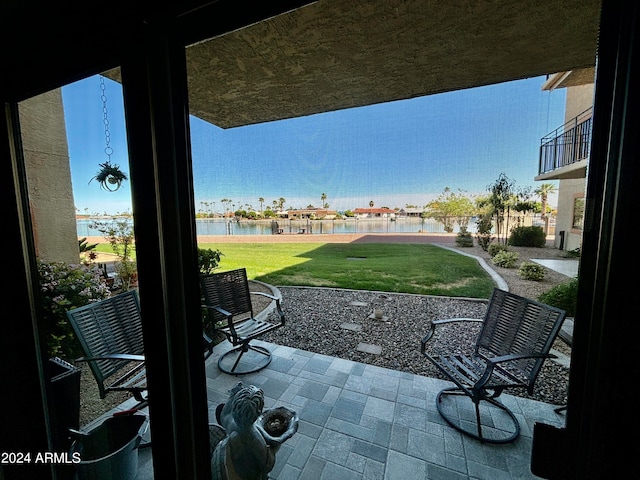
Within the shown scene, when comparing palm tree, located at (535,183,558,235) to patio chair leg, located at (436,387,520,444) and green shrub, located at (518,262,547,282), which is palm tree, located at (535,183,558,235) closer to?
green shrub, located at (518,262,547,282)

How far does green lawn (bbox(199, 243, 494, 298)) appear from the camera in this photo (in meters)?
2.18

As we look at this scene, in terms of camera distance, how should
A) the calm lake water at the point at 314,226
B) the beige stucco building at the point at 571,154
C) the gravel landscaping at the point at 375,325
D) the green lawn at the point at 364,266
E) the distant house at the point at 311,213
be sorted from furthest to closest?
the green lawn at the point at 364,266
the distant house at the point at 311,213
the gravel landscaping at the point at 375,325
the calm lake water at the point at 314,226
the beige stucco building at the point at 571,154

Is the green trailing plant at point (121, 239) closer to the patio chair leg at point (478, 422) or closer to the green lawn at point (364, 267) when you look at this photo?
the green lawn at point (364, 267)

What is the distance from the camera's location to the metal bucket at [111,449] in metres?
1.02

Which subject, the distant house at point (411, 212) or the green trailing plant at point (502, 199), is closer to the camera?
the green trailing plant at point (502, 199)

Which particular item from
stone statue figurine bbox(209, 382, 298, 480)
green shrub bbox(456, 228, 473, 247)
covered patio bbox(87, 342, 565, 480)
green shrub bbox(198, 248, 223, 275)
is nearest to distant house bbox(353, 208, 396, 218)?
green shrub bbox(456, 228, 473, 247)

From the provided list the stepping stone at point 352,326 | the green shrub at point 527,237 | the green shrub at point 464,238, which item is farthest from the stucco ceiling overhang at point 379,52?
the stepping stone at point 352,326

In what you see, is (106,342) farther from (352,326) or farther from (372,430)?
(352,326)

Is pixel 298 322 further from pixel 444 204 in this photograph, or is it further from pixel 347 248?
pixel 444 204

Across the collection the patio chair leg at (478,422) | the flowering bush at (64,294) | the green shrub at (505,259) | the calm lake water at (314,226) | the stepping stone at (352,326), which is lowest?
the stepping stone at (352,326)

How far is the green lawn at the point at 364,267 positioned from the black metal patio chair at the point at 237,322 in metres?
0.15

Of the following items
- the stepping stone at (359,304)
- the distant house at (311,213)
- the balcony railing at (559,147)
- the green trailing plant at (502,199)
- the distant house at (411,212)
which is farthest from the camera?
the stepping stone at (359,304)

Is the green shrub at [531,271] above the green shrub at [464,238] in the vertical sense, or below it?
below

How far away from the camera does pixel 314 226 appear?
7.77ft
